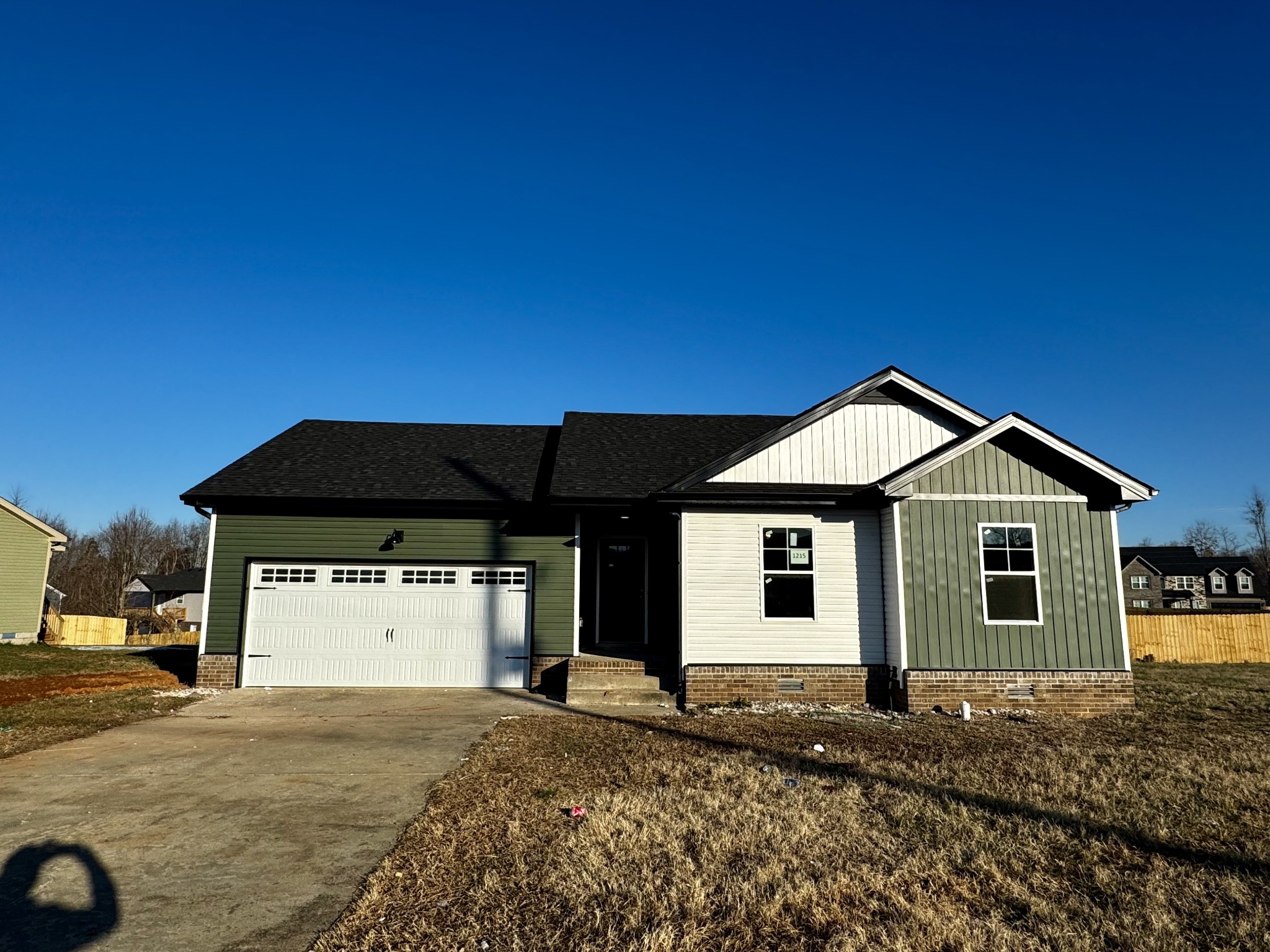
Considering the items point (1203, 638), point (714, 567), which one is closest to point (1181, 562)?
point (1203, 638)

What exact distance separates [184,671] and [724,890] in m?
15.1

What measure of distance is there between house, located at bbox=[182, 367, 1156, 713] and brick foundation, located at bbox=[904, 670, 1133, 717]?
0.10ft

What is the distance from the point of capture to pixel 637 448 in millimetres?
16484

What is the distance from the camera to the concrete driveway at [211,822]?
4242mm

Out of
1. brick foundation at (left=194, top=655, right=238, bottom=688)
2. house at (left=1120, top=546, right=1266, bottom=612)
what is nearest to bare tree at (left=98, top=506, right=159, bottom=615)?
brick foundation at (left=194, top=655, right=238, bottom=688)

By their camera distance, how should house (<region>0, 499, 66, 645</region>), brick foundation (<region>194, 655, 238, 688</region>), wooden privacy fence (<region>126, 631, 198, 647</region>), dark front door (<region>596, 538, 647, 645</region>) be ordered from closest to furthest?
brick foundation (<region>194, 655, 238, 688</region>) → dark front door (<region>596, 538, 647, 645</region>) → house (<region>0, 499, 66, 645</region>) → wooden privacy fence (<region>126, 631, 198, 647</region>)

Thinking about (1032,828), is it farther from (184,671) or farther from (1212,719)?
(184,671)

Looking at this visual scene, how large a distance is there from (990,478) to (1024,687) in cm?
325

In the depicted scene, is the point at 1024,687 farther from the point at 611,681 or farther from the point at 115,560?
the point at 115,560

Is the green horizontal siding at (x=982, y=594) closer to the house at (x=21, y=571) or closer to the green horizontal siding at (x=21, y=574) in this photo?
the house at (x=21, y=571)

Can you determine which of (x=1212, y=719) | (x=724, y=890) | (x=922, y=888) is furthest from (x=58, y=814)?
(x=1212, y=719)

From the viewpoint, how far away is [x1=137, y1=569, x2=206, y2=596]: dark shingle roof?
182ft

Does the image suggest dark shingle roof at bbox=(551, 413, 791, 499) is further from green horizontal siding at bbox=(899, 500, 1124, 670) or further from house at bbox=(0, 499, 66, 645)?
house at bbox=(0, 499, 66, 645)

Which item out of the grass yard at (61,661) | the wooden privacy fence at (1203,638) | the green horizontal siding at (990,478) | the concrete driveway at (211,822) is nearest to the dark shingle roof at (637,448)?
the green horizontal siding at (990,478)
